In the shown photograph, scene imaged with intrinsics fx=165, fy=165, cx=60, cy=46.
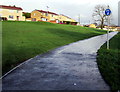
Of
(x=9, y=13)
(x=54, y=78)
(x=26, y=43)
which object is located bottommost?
(x=54, y=78)

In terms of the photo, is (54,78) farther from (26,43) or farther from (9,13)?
(9,13)

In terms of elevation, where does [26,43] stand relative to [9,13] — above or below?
below

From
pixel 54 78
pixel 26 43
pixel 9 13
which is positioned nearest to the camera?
pixel 54 78

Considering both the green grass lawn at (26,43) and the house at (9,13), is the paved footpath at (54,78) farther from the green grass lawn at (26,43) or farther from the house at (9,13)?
the house at (9,13)

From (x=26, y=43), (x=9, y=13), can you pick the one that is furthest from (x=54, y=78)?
(x=9, y=13)

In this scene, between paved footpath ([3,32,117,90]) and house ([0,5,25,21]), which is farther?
house ([0,5,25,21])

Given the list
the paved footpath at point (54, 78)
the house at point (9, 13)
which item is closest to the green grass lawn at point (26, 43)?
the paved footpath at point (54, 78)

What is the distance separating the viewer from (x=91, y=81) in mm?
5953

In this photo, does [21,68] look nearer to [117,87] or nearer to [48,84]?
[48,84]

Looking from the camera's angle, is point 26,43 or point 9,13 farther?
point 9,13

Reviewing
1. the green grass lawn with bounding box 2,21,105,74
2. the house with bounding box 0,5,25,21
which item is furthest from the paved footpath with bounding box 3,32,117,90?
the house with bounding box 0,5,25,21

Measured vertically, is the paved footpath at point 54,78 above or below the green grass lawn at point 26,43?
below

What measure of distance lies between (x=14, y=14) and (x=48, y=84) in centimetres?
6602

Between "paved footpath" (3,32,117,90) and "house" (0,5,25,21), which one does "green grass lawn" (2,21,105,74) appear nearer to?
"paved footpath" (3,32,117,90)
